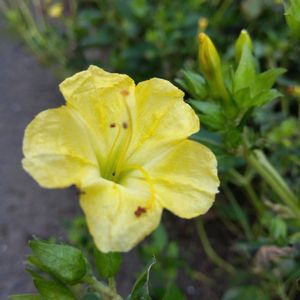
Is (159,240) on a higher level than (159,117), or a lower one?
lower

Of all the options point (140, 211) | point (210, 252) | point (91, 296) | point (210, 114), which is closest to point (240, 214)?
point (210, 252)

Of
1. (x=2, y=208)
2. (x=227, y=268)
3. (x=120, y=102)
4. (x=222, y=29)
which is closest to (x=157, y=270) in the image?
(x=227, y=268)

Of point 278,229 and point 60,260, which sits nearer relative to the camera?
point 60,260

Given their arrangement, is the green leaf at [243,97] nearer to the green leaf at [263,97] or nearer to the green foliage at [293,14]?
the green leaf at [263,97]

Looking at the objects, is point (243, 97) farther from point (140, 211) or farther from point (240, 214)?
point (240, 214)

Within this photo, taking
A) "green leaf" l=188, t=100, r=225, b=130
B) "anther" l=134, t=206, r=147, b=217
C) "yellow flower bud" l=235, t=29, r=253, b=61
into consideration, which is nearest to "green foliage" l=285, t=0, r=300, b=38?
"yellow flower bud" l=235, t=29, r=253, b=61

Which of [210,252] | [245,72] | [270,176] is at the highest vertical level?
[245,72]

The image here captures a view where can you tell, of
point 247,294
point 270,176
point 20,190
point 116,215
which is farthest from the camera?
point 20,190
